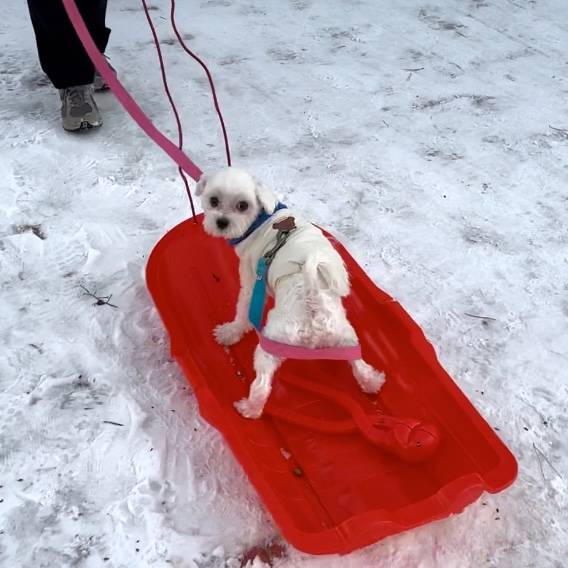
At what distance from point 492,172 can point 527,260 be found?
2.28ft

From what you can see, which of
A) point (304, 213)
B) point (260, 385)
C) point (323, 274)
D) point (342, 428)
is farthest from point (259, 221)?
point (304, 213)

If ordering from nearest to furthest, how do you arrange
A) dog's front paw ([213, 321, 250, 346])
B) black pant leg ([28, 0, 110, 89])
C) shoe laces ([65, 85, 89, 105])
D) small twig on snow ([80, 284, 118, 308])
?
dog's front paw ([213, 321, 250, 346]), small twig on snow ([80, 284, 118, 308]), black pant leg ([28, 0, 110, 89]), shoe laces ([65, 85, 89, 105])

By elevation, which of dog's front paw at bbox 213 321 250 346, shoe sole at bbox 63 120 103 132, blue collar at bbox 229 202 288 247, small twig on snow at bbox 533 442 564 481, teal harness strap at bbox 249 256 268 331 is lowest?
shoe sole at bbox 63 120 103 132

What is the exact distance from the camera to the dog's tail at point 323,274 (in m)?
1.66

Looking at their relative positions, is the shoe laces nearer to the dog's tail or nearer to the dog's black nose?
the dog's black nose

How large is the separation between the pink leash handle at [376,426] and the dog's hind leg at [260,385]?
0.21 ft

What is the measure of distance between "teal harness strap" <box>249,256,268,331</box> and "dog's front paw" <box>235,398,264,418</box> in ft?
0.76

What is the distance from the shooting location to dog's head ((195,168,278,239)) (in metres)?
1.89

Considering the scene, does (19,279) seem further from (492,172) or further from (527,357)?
(492,172)

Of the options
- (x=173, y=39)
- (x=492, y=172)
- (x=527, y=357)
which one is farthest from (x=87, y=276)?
(x=173, y=39)

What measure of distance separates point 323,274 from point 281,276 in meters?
0.15

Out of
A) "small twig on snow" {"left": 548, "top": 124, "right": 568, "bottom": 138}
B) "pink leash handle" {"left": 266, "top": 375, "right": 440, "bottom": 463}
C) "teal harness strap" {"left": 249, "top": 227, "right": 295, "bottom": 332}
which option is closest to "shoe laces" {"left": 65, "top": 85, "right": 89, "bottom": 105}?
"teal harness strap" {"left": 249, "top": 227, "right": 295, "bottom": 332}

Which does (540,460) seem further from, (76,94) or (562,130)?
(76,94)

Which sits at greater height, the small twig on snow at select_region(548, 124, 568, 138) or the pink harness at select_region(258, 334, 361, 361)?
the pink harness at select_region(258, 334, 361, 361)
